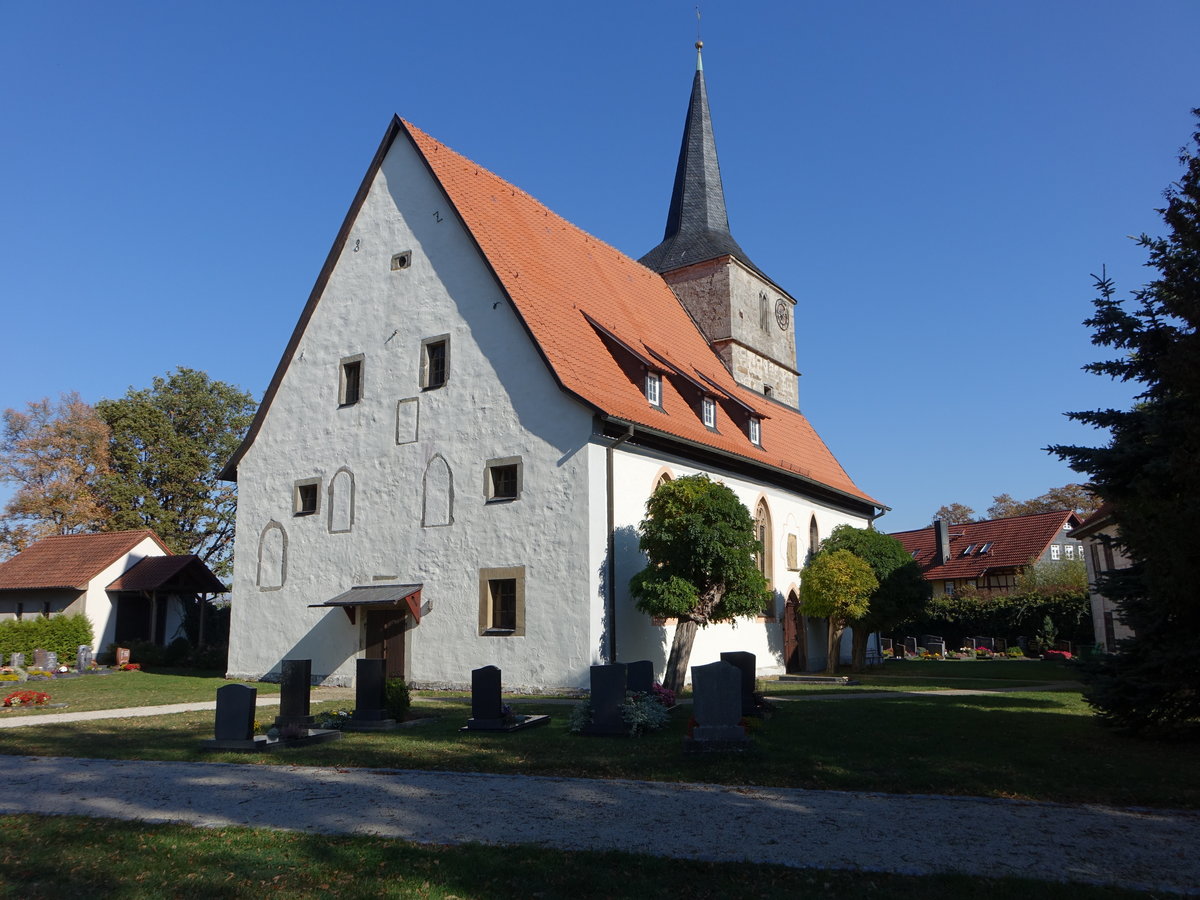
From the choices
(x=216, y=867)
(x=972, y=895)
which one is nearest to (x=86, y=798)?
(x=216, y=867)

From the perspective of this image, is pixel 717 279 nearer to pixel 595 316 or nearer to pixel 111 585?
pixel 595 316

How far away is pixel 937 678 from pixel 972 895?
2113 cm

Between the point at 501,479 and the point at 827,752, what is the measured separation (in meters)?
11.2

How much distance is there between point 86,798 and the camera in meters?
8.84

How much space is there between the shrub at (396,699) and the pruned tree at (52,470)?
41.1m

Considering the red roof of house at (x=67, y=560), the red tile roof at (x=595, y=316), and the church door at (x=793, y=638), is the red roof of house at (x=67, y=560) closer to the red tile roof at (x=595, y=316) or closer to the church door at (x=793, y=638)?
the red tile roof at (x=595, y=316)

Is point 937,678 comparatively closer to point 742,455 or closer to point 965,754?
point 742,455

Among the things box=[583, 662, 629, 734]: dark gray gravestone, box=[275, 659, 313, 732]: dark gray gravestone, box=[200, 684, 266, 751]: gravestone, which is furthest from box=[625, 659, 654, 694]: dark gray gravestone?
box=[200, 684, 266, 751]: gravestone

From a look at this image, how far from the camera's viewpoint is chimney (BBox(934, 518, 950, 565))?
58.6 m

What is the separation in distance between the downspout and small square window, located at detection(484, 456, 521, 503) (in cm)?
211

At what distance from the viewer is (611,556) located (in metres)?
19.2

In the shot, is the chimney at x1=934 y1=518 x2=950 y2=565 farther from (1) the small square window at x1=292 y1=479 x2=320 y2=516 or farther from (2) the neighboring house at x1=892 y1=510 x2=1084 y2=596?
(1) the small square window at x1=292 y1=479 x2=320 y2=516

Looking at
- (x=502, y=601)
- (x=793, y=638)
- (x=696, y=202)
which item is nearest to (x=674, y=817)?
(x=502, y=601)

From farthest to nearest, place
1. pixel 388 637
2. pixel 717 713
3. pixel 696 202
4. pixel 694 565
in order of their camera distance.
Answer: pixel 696 202, pixel 388 637, pixel 694 565, pixel 717 713
